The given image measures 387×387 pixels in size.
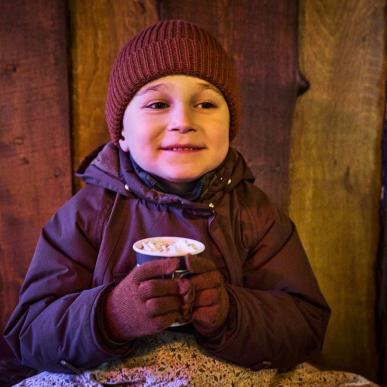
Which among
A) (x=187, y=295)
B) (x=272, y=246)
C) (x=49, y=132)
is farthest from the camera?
(x=49, y=132)

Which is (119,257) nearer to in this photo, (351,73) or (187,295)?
(187,295)

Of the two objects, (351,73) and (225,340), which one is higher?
(351,73)

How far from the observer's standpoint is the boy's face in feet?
3.95

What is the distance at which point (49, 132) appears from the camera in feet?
5.38

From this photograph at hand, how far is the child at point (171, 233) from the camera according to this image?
1107 millimetres

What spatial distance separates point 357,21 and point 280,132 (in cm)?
47

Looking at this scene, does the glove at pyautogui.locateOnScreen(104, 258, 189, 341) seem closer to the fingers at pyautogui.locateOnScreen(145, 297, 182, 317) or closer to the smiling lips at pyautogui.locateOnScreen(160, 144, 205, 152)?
the fingers at pyautogui.locateOnScreen(145, 297, 182, 317)

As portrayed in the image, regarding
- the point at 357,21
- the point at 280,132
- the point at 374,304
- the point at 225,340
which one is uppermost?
the point at 357,21

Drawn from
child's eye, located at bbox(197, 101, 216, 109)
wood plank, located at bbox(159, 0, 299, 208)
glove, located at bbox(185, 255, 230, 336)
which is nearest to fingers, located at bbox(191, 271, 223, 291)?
glove, located at bbox(185, 255, 230, 336)

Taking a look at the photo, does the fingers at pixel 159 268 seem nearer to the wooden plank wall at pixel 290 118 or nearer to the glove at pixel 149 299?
the glove at pixel 149 299

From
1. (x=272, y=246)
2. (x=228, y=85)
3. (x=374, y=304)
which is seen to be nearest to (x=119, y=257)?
(x=272, y=246)

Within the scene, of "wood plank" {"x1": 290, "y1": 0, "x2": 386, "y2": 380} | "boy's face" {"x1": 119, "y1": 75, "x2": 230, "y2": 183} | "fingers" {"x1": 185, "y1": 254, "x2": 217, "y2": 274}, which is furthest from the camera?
"wood plank" {"x1": 290, "y1": 0, "x2": 386, "y2": 380}

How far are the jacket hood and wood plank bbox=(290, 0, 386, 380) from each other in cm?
49

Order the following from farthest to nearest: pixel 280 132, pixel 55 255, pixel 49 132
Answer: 1. pixel 280 132
2. pixel 49 132
3. pixel 55 255
